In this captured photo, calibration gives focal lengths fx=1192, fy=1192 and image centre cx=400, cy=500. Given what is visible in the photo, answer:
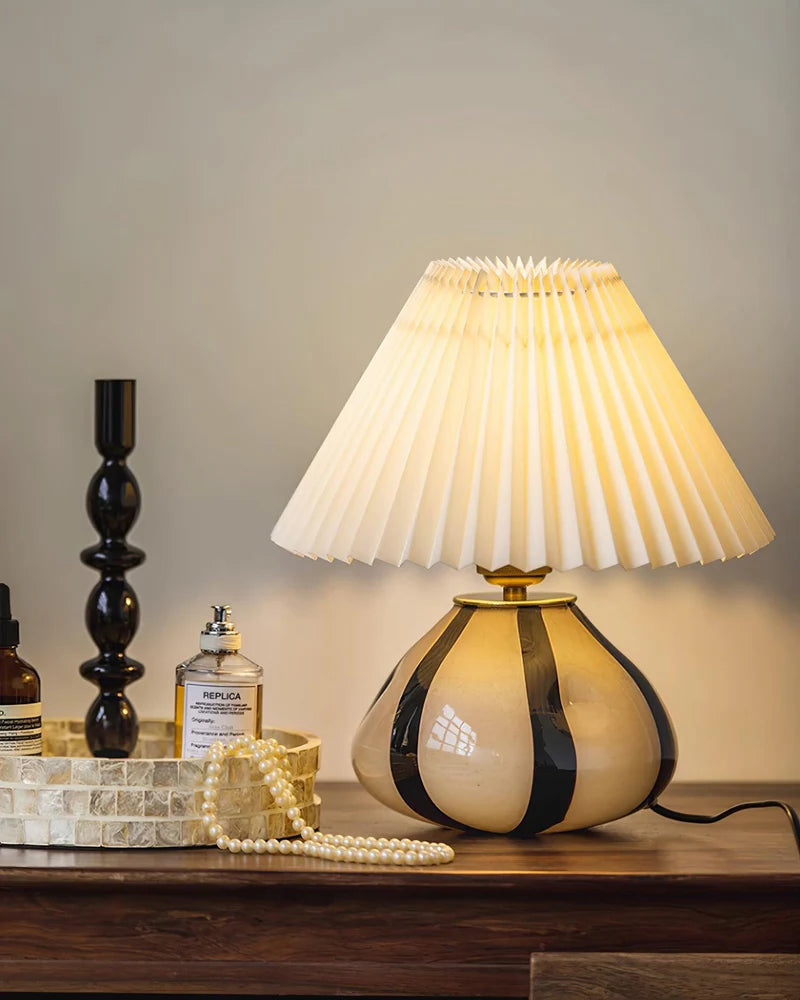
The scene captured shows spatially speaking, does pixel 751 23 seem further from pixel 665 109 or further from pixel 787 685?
pixel 787 685

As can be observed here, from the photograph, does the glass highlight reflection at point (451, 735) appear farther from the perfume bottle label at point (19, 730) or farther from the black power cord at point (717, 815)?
the perfume bottle label at point (19, 730)

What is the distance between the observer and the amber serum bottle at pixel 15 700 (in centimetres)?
100

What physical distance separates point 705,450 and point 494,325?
20 cm

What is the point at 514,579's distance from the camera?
3.32ft

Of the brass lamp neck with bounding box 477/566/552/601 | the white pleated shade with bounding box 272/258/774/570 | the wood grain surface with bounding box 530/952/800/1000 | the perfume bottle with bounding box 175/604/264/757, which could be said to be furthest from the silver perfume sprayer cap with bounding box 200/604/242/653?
the wood grain surface with bounding box 530/952/800/1000

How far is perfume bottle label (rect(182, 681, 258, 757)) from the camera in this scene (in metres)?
1.00

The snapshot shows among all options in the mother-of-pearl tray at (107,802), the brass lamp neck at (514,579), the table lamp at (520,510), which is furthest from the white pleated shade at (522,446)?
the mother-of-pearl tray at (107,802)

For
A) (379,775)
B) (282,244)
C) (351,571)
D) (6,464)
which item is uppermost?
(282,244)

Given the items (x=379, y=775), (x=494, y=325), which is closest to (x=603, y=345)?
(x=494, y=325)

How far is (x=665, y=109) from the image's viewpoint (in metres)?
1.28

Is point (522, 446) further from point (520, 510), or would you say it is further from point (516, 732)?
point (516, 732)

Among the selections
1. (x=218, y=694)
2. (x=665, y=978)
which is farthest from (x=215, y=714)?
(x=665, y=978)

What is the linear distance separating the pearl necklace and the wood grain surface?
12 centimetres

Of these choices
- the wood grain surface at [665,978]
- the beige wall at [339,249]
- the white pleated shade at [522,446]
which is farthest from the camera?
the beige wall at [339,249]
